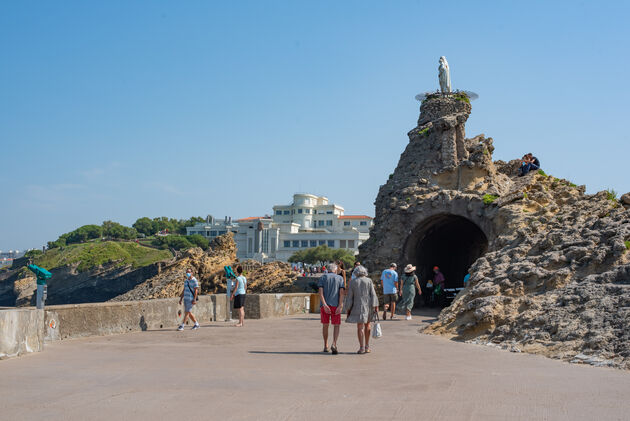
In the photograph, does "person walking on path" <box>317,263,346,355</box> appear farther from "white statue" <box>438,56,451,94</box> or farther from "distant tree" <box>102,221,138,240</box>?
"distant tree" <box>102,221,138,240</box>

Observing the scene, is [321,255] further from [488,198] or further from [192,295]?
[192,295]

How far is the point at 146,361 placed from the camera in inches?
344

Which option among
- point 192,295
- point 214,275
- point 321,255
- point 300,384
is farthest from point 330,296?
point 321,255

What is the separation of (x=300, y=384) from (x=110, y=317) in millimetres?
7251

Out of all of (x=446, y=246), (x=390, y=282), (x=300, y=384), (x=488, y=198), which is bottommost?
(x=300, y=384)

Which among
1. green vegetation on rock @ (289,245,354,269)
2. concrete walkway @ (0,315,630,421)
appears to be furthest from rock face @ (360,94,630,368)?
green vegetation on rock @ (289,245,354,269)

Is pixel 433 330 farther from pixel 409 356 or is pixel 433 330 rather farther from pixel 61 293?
pixel 61 293

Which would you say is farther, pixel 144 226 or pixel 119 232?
pixel 144 226

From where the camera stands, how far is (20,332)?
9.03 m

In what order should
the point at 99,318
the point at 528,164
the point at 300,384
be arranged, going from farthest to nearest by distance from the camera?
1. the point at 528,164
2. the point at 99,318
3. the point at 300,384

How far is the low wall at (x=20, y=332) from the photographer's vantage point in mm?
8656

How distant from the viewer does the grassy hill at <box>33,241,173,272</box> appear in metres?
92.1

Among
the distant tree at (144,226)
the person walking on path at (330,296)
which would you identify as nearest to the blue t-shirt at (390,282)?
the person walking on path at (330,296)

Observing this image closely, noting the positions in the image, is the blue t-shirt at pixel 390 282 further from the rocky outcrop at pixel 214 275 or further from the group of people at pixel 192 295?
the rocky outcrop at pixel 214 275
